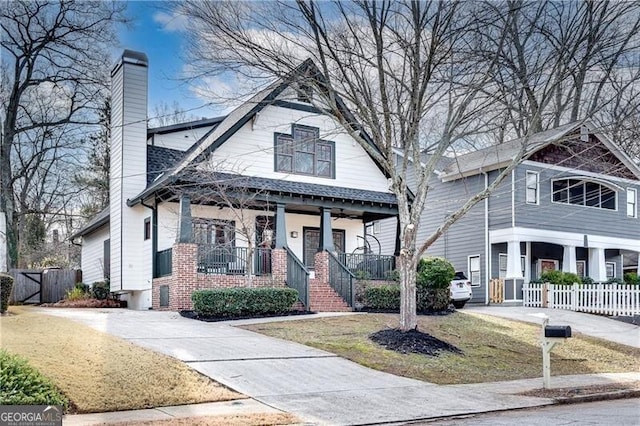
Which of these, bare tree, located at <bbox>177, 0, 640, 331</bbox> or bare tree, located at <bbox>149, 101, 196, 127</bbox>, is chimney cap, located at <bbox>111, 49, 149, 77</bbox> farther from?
bare tree, located at <bbox>177, 0, 640, 331</bbox>

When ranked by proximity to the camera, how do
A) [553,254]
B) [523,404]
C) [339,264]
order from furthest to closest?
[553,254] → [339,264] → [523,404]

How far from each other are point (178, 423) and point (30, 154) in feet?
68.4

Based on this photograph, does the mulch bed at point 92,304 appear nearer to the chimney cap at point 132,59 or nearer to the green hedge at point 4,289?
the green hedge at point 4,289

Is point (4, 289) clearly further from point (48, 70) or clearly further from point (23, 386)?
point (23, 386)

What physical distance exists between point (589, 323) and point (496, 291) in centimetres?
609

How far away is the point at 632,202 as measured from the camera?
3067 cm

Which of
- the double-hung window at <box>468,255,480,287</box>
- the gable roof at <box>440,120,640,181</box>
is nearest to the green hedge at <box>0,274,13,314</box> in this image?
the gable roof at <box>440,120,640,181</box>

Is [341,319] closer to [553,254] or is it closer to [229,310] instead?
[229,310]

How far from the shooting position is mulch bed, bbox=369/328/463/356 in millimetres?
13352

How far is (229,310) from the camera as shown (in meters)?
16.5

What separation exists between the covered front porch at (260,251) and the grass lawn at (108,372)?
685 cm

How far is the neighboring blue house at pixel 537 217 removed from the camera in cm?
2636

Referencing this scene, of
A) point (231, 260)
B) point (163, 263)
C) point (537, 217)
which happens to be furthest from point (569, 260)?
point (163, 263)

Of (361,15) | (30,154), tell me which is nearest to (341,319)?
(361,15)
